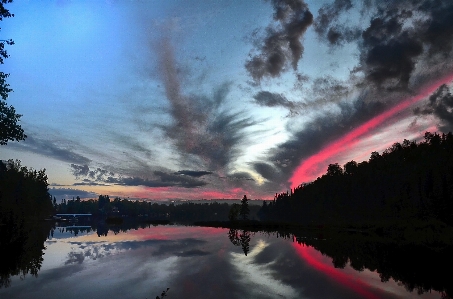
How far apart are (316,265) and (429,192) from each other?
242ft

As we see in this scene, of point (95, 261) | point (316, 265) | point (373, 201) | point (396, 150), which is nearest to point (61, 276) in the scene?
point (95, 261)

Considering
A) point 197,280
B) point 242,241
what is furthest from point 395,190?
point 197,280

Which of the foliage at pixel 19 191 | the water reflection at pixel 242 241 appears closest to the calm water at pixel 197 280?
the water reflection at pixel 242 241

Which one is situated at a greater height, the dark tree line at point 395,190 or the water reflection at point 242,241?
the dark tree line at point 395,190

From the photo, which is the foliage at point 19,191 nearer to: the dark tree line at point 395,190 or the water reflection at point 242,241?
the water reflection at point 242,241

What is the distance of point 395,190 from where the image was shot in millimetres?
110438

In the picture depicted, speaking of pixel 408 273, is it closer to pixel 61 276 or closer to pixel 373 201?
pixel 61 276

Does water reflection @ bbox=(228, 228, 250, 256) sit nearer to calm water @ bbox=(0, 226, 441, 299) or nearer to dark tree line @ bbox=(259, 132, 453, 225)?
calm water @ bbox=(0, 226, 441, 299)

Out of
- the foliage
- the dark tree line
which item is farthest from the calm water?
the foliage

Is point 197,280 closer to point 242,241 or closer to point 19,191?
point 242,241

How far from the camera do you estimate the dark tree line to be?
3183 inches

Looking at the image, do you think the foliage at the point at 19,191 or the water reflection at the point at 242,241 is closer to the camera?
the water reflection at the point at 242,241

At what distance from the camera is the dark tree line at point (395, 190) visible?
80.8 metres

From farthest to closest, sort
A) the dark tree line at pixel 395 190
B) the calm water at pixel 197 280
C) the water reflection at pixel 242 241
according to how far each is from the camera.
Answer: the dark tree line at pixel 395 190 → the water reflection at pixel 242 241 → the calm water at pixel 197 280
